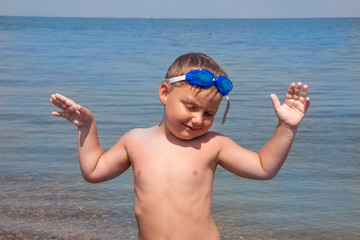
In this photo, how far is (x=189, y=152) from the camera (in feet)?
8.21

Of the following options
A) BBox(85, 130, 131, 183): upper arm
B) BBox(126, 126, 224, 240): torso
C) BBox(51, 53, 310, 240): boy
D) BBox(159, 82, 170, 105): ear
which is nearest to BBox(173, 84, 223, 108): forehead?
BBox(51, 53, 310, 240): boy

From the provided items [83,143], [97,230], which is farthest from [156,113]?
[83,143]

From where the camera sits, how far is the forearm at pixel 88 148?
8.59 feet

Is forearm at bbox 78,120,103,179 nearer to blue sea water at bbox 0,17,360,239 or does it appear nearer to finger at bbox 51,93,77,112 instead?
finger at bbox 51,93,77,112

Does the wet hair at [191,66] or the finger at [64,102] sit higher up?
the wet hair at [191,66]

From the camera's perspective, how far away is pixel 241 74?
12.5m

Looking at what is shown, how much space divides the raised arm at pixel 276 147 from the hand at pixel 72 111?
2.02ft

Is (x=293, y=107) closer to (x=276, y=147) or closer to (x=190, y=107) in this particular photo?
(x=276, y=147)

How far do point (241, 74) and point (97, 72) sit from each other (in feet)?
10.9

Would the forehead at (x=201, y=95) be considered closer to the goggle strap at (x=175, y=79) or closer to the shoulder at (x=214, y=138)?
the goggle strap at (x=175, y=79)

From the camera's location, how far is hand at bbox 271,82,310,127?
238cm

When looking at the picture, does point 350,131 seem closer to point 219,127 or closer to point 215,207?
point 219,127

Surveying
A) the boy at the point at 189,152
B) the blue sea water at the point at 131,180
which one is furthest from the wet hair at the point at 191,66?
the blue sea water at the point at 131,180

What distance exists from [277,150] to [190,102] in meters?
0.41
